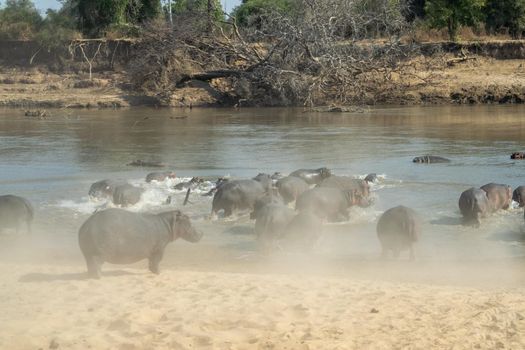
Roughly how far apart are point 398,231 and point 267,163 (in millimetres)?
8736

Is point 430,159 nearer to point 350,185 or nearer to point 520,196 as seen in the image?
point 520,196

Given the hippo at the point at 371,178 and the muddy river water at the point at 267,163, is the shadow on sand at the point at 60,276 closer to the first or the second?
the muddy river water at the point at 267,163

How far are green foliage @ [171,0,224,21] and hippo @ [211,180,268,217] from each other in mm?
23340

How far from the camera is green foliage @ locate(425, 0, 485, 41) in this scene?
39688 mm

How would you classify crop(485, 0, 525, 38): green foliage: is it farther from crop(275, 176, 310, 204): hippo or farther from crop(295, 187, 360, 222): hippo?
crop(295, 187, 360, 222): hippo

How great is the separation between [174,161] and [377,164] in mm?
4689

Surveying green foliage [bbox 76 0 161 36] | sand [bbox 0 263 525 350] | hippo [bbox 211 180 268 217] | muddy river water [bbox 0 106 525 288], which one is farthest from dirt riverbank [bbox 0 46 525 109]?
sand [bbox 0 263 525 350]

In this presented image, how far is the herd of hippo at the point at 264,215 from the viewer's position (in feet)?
25.9

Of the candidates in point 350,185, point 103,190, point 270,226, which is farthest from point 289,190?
point 103,190

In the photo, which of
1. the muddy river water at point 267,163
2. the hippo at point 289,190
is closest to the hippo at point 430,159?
the muddy river water at point 267,163

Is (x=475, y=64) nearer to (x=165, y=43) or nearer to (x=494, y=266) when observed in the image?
(x=165, y=43)

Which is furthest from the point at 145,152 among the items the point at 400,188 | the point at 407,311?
the point at 407,311

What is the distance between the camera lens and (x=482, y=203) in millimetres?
11109

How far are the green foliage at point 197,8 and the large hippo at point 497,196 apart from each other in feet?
79.4
